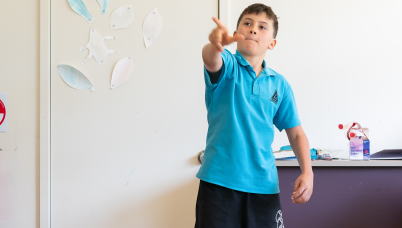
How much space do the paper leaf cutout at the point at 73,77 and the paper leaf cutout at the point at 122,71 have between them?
0.14 m

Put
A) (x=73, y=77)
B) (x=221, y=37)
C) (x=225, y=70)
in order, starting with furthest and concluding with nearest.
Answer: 1. (x=73, y=77)
2. (x=225, y=70)
3. (x=221, y=37)

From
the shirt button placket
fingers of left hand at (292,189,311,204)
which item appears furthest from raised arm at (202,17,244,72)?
fingers of left hand at (292,189,311,204)

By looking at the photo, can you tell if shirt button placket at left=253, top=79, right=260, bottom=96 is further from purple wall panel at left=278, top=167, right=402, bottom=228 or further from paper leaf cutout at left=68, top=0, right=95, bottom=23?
paper leaf cutout at left=68, top=0, right=95, bottom=23

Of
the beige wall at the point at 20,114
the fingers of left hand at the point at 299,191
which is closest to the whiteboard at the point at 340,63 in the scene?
the fingers of left hand at the point at 299,191

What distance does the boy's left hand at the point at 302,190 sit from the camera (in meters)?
0.89

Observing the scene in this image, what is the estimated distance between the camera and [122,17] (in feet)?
5.70

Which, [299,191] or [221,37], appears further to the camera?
[299,191]

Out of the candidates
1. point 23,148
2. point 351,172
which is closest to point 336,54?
point 351,172

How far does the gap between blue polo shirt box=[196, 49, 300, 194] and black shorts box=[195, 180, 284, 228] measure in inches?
0.9

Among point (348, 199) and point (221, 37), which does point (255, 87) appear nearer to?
point (221, 37)

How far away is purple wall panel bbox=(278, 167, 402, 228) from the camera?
4.44 ft

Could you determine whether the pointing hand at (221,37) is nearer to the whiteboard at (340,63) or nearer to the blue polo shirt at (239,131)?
the blue polo shirt at (239,131)

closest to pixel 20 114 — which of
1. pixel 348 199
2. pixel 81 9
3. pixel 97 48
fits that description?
pixel 97 48

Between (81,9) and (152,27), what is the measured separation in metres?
0.41
